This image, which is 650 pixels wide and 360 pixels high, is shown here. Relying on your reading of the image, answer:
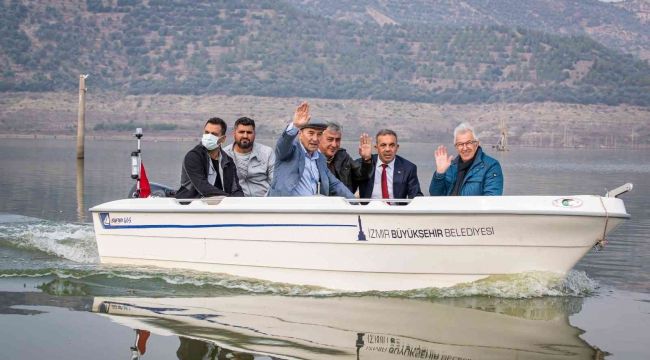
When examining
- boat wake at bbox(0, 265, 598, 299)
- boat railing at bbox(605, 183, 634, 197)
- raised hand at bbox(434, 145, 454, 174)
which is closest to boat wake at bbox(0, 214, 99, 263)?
boat wake at bbox(0, 265, 598, 299)

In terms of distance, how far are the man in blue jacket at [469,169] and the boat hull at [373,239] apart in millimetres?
548

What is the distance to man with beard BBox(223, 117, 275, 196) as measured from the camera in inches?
471

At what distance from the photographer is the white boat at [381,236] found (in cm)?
1039

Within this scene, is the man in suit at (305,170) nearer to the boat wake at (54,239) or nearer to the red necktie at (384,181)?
the red necktie at (384,181)

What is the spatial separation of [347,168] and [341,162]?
0.34 feet

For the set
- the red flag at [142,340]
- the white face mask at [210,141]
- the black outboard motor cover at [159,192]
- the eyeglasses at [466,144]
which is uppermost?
the eyeglasses at [466,144]

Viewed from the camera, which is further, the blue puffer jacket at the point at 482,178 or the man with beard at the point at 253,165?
the man with beard at the point at 253,165

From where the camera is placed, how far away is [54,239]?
49.9ft

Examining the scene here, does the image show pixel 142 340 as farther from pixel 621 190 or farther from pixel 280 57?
pixel 280 57

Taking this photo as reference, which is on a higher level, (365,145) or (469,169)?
(365,145)

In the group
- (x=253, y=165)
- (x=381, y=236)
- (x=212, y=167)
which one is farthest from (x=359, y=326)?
(x=253, y=165)

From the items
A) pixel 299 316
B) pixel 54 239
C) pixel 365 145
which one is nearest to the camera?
pixel 299 316

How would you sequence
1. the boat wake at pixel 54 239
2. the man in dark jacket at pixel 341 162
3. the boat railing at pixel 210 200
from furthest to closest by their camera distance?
1. the boat wake at pixel 54 239
2. the man in dark jacket at pixel 341 162
3. the boat railing at pixel 210 200

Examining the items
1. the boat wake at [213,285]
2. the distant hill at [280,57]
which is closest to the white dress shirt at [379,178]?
the boat wake at [213,285]
